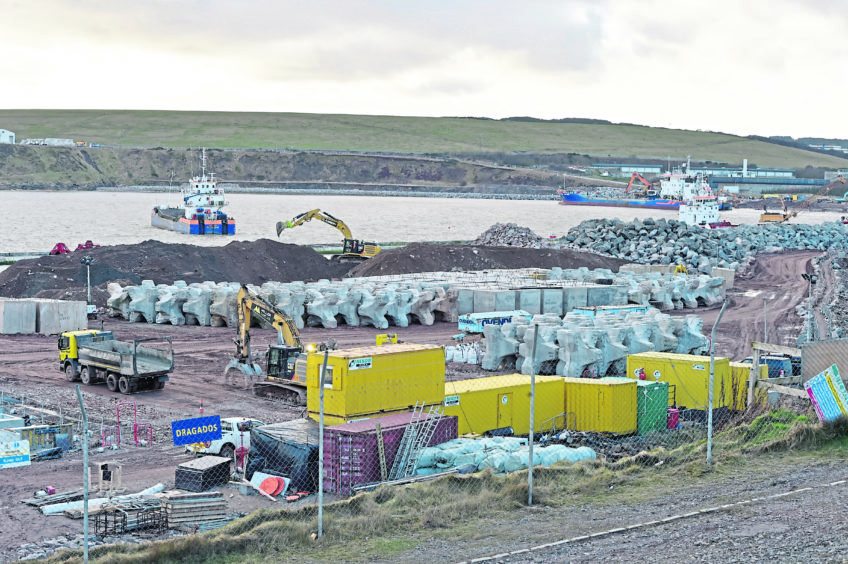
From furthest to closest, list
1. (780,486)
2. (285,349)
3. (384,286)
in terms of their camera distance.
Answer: (384,286) < (285,349) < (780,486)

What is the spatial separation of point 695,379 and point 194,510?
11645mm

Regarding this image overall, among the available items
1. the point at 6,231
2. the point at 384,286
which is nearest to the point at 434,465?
the point at 384,286

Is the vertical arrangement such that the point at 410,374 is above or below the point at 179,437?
above

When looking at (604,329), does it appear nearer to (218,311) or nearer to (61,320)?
(218,311)

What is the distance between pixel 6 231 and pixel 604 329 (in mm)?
80869

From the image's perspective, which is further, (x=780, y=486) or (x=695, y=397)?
(x=695, y=397)

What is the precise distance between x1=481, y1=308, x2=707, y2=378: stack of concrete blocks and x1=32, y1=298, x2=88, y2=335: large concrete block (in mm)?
13999

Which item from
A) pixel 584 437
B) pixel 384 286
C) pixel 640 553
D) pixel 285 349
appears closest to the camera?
pixel 640 553

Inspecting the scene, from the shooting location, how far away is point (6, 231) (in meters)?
94.3

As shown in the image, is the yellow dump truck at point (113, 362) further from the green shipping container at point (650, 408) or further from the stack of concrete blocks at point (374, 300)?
the green shipping container at point (650, 408)

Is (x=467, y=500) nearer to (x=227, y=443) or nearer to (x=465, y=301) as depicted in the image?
(x=227, y=443)

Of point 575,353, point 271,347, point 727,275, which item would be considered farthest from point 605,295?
point 271,347

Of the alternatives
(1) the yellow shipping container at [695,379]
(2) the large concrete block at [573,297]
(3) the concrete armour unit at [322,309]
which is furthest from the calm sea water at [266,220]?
(1) the yellow shipping container at [695,379]

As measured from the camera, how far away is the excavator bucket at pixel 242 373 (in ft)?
82.2
